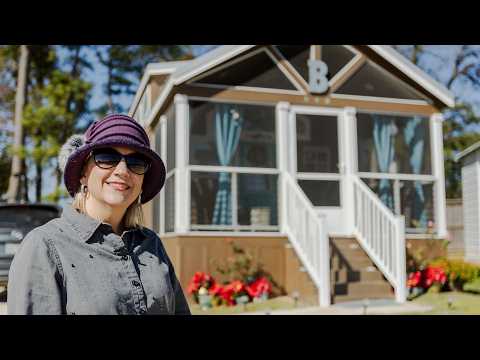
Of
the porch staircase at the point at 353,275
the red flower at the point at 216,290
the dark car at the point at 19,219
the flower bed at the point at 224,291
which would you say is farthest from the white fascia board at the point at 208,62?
the dark car at the point at 19,219

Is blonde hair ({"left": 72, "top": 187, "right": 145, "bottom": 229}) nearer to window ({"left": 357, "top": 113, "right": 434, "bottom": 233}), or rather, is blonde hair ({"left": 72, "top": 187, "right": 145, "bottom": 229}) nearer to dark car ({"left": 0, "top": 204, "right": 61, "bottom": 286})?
dark car ({"left": 0, "top": 204, "right": 61, "bottom": 286})

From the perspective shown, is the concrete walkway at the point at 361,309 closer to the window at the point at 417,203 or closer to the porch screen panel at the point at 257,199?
the porch screen panel at the point at 257,199

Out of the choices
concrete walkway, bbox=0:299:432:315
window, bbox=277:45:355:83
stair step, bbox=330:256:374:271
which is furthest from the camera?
window, bbox=277:45:355:83

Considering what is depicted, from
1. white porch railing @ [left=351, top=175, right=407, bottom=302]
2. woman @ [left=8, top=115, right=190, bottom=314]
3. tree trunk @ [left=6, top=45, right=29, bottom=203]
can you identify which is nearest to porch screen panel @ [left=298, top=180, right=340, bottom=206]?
white porch railing @ [left=351, top=175, right=407, bottom=302]

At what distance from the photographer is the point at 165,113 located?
688 cm

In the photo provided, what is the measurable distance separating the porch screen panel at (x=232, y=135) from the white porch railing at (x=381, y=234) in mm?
1200

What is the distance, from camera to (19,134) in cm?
760

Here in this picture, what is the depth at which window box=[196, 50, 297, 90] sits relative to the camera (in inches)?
251

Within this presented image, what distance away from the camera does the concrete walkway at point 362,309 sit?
16.5 ft

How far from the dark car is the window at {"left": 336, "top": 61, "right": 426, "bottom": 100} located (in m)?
4.20

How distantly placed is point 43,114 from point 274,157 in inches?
142

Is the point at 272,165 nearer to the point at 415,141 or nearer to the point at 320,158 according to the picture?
the point at 320,158
